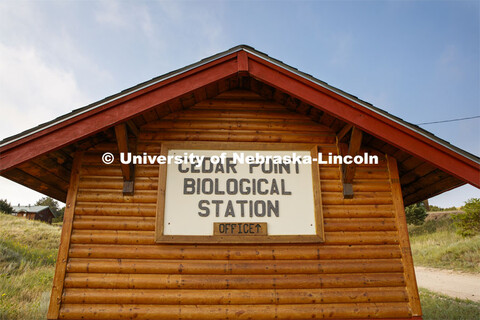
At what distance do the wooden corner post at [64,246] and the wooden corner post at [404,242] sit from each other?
553 cm

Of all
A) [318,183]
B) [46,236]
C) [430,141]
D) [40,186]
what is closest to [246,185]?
[318,183]

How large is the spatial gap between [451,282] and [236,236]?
50.8 ft

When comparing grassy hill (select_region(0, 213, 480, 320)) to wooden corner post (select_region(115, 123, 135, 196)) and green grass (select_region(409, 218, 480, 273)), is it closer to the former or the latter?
green grass (select_region(409, 218, 480, 273))

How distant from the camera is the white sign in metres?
5.44

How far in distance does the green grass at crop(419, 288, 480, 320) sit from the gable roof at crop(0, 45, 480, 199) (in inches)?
261

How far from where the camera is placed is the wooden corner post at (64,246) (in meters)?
4.90

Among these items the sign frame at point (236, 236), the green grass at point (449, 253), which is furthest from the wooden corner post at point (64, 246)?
the green grass at point (449, 253)

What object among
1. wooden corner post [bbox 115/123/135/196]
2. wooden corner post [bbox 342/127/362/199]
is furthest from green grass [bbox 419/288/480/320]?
wooden corner post [bbox 115/123/135/196]

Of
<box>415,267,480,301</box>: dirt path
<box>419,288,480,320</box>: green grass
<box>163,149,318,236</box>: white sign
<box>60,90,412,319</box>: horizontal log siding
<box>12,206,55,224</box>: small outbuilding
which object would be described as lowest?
<box>419,288,480,320</box>: green grass

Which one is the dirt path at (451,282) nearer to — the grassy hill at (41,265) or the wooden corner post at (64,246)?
the grassy hill at (41,265)

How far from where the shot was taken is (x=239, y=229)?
540 cm

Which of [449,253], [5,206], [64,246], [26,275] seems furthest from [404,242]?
[5,206]

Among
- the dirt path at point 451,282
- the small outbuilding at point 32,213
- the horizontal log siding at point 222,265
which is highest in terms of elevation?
the small outbuilding at point 32,213

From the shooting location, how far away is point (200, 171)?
18.9ft
